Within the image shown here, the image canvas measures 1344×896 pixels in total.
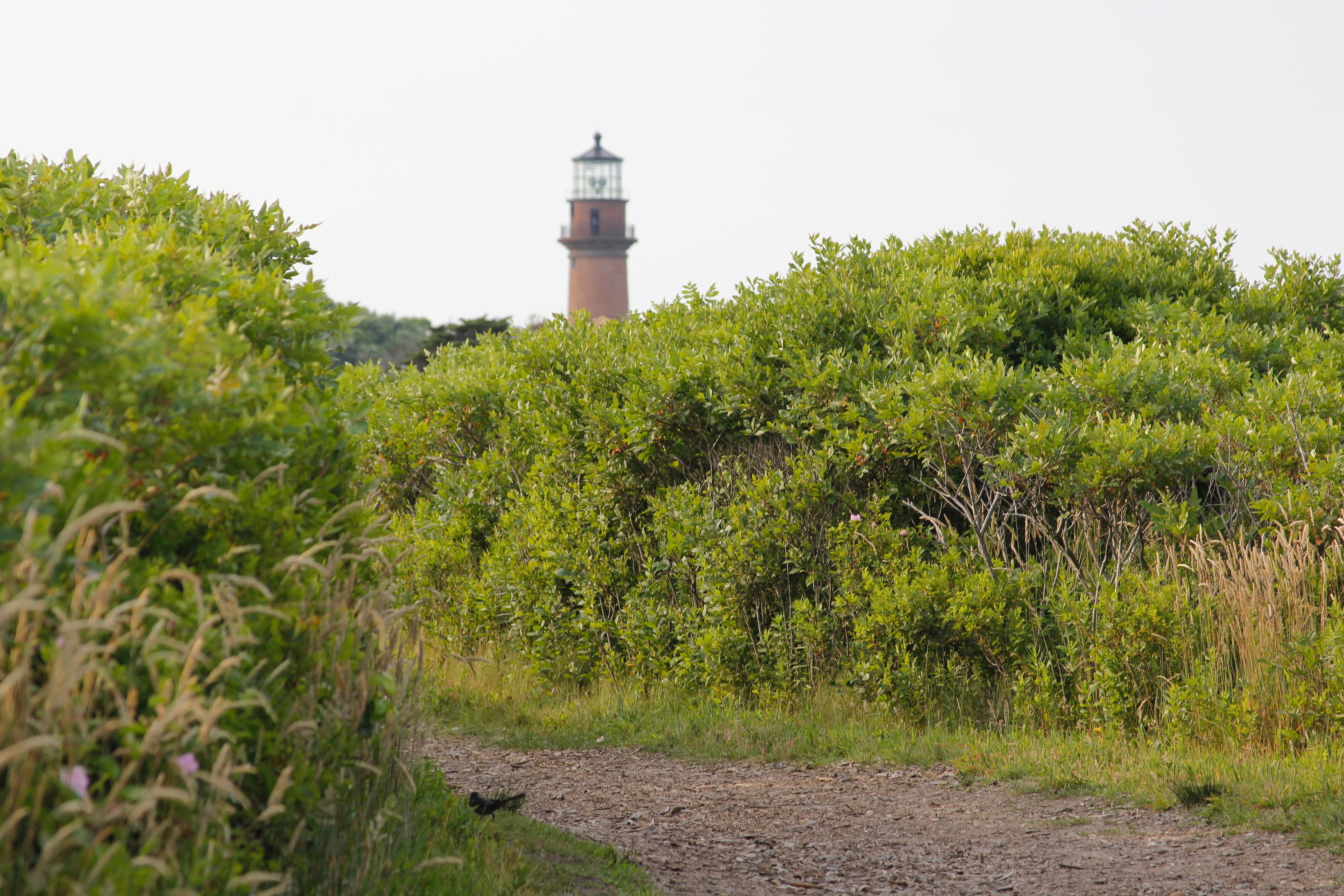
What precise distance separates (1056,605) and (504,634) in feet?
16.0

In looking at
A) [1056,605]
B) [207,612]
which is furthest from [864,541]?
[207,612]

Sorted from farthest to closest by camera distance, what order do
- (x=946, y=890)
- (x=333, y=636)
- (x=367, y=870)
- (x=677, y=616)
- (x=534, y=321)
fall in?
(x=534, y=321) < (x=677, y=616) < (x=946, y=890) < (x=367, y=870) < (x=333, y=636)

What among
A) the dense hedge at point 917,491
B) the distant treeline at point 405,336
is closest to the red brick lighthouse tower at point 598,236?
the distant treeline at point 405,336

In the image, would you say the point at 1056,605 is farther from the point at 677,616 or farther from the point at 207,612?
the point at 207,612

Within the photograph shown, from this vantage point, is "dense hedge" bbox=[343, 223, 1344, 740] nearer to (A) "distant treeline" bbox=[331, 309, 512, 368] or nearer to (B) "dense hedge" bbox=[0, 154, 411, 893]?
(B) "dense hedge" bbox=[0, 154, 411, 893]

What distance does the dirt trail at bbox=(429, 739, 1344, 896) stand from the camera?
5566 mm

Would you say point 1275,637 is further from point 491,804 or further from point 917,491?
point 491,804

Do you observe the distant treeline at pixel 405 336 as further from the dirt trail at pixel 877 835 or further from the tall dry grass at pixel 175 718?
the tall dry grass at pixel 175 718

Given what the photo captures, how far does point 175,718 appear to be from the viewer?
9.70 ft

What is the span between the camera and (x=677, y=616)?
349 inches

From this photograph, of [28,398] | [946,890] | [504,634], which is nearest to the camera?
[28,398]

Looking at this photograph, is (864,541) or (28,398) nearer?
(28,398)

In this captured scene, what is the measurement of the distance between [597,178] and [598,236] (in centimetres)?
354

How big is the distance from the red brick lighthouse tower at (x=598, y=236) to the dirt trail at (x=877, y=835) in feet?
173
